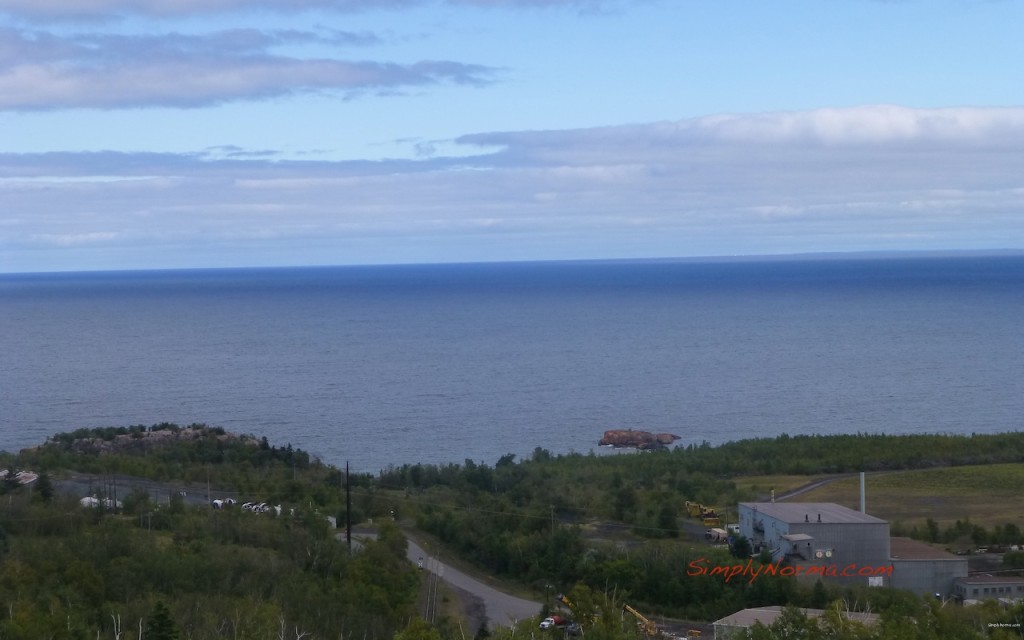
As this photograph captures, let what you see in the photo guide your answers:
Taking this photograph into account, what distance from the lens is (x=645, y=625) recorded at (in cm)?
1720

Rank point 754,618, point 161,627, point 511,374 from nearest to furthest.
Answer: point 161,627 → point 754,618 → point 511,374

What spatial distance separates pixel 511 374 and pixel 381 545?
39580 millimetres

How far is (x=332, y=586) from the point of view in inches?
694

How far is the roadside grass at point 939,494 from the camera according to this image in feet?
84.3

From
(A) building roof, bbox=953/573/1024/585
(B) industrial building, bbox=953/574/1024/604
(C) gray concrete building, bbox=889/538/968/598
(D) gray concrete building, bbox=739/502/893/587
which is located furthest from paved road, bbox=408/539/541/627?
(A) building roof, bbox=953/573/1024/585

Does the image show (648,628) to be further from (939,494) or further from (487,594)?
(939,494)

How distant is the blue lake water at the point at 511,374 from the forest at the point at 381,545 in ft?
22.8

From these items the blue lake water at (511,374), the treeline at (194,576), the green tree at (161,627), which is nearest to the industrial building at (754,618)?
the treeline at (194,576)

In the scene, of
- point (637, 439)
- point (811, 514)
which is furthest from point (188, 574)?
point (637, 439)

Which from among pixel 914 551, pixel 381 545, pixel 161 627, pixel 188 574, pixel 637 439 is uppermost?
pixel 161 627

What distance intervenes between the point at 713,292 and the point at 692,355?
81636 mm

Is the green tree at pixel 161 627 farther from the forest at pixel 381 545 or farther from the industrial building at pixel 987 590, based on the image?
the industrial building at pixel 987 590

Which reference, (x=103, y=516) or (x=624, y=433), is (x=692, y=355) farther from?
(x=103, y=516)

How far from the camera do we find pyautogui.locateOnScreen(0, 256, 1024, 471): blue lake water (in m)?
42.8
